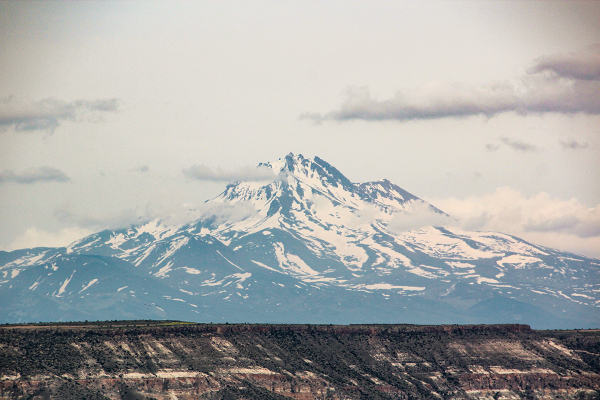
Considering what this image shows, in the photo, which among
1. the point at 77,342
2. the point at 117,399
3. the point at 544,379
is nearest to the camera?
the point at 117,399

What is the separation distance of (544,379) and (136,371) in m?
88.1

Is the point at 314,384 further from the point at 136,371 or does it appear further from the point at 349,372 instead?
the point at 136,371

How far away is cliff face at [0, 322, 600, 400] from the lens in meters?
161

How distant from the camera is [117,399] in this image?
157500 millimetres

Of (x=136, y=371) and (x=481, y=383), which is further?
(x=481, y=383)

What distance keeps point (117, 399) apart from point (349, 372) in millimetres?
50118

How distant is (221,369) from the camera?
175m

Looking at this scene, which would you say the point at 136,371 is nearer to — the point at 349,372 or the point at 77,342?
the point at 77,342

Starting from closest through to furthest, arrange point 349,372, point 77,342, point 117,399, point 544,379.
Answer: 1. point 117,399
2. point 77,342
3. point 349,372
4. point 544,379

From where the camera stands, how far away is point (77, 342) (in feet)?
570

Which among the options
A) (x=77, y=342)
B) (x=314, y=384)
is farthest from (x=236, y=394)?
(x=77, y=342)

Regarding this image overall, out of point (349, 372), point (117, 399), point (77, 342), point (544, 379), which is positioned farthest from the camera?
point (544, 379)

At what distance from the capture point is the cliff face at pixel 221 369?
527ft

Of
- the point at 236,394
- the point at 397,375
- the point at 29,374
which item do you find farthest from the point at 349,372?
the point at 29,374
